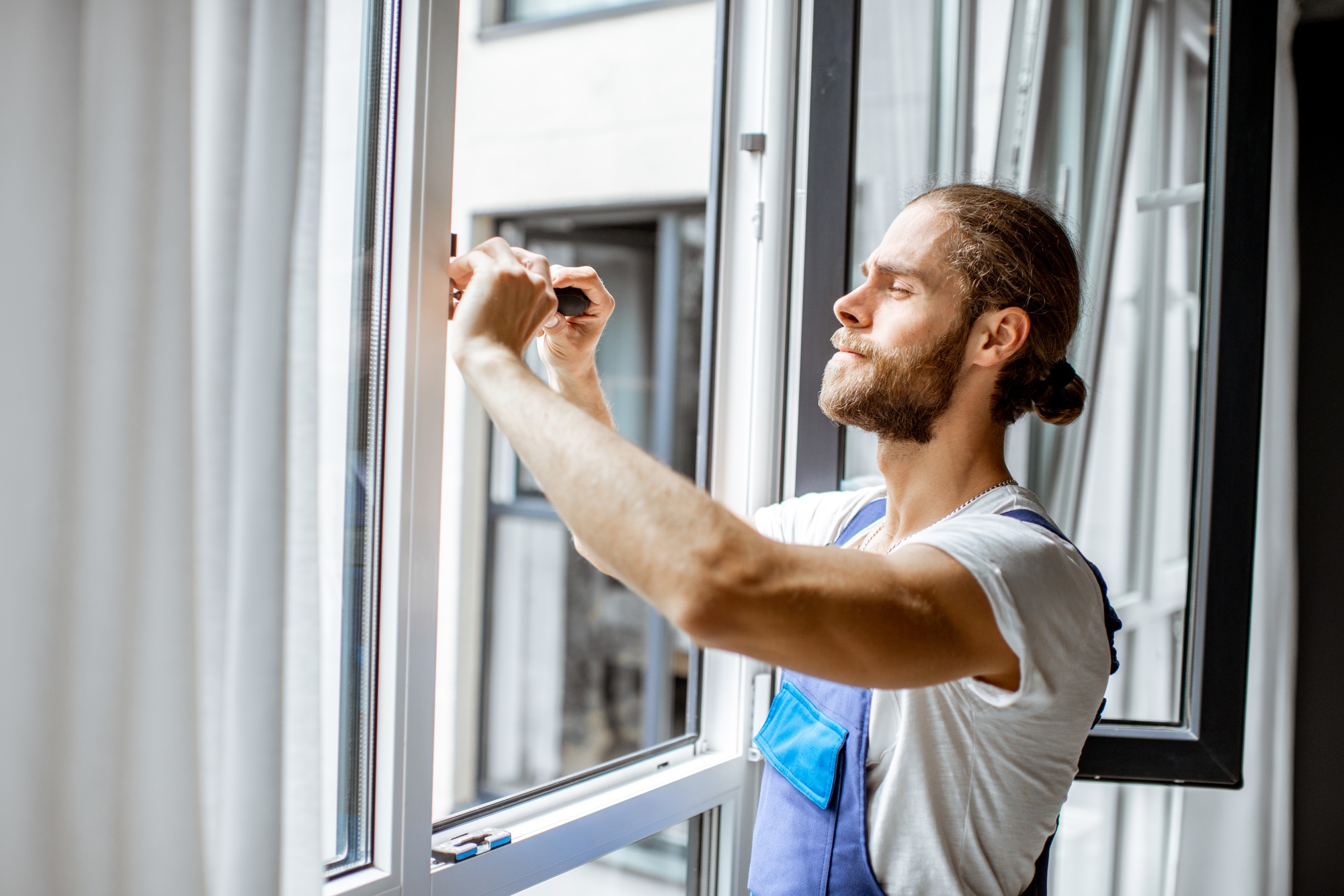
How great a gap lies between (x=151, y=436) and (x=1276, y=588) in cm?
172

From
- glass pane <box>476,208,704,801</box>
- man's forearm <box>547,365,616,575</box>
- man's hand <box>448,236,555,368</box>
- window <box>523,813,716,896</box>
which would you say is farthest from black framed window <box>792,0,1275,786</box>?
glass pane <box>476,208,704,801</box>

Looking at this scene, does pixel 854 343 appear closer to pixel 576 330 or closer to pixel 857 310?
pixel 857 310

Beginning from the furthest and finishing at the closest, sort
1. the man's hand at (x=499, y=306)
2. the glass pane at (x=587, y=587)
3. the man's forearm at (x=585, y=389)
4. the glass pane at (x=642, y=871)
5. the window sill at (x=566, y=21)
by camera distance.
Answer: the glass pane at (x=587, y=587) → the window sill at (x=566, y=21) → the glass pane at (x=642, y=871) → the man's forearm at (x=585, y=389) → the man's hand at (x=499, y=306)

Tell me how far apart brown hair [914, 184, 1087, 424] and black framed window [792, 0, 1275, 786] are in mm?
247

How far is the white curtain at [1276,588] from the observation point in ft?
5.08

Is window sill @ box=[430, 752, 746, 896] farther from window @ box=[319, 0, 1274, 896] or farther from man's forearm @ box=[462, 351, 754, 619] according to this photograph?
man's forearm @ box=[462, 351, 754, 619]

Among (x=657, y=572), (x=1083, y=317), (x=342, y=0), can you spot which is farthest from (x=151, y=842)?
(x=1083, y=317)

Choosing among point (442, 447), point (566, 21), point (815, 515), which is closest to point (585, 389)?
point (442, 447)

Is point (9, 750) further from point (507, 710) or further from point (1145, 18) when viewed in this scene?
point (507, 710)

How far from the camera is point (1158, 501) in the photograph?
156 cm

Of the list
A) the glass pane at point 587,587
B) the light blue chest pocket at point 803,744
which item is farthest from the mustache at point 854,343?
the glass pane at point 587,587

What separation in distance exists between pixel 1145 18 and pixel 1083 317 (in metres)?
0.52

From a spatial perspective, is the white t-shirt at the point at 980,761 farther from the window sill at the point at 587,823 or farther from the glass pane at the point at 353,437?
the glass pane at the point at 353,437

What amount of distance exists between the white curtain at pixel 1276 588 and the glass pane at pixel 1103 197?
0.16 meters
